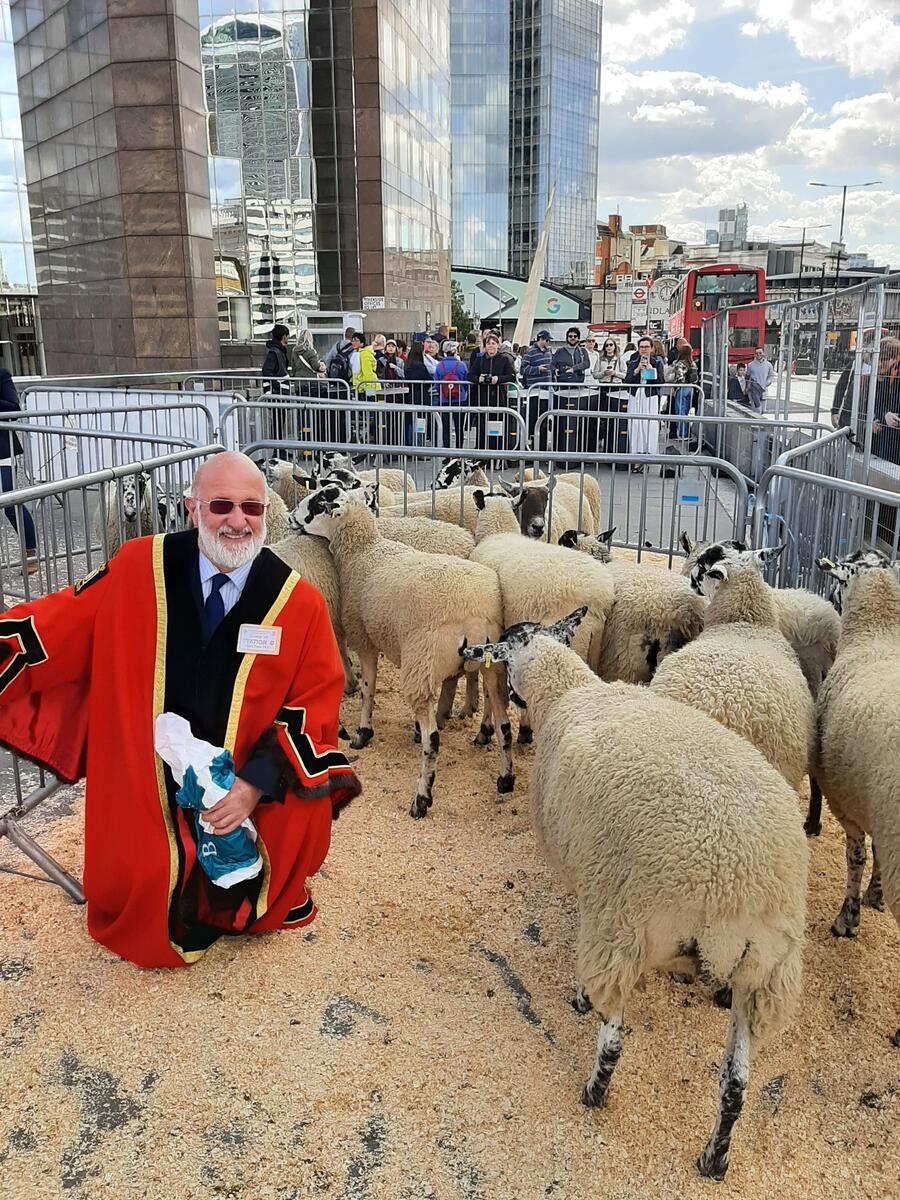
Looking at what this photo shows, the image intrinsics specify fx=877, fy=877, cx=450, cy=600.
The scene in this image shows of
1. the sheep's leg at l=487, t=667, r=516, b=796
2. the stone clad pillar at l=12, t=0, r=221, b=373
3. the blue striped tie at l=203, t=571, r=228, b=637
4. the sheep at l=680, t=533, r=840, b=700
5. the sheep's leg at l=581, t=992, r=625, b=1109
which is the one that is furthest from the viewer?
the stone clad pillar at l=12, t=0, r=221, b=373

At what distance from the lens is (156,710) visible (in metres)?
2.92

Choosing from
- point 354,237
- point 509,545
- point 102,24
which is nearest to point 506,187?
point 354,237

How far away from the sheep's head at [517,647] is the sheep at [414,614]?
577mm

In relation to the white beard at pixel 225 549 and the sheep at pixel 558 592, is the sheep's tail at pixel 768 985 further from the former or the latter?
the sheep at pixel 558 592

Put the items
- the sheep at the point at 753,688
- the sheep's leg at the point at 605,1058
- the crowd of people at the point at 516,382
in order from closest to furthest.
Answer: the sheep's leg at the point at 605,1058 → the sheep at the point at 753,688 → the crowd of people at the point at 516,382

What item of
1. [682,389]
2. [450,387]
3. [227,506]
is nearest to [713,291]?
[682,389]

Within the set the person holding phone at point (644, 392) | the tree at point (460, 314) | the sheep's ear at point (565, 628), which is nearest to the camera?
the sheep's ear at point (565, 628)

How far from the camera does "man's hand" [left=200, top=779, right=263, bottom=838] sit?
2.79m

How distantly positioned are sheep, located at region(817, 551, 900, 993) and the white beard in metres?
2.23

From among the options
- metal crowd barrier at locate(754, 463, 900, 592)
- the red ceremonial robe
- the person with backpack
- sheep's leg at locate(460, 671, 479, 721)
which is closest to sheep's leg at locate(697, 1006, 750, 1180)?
the red ceremonial robe

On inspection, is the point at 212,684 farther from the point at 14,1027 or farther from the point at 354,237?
the point at 354,237

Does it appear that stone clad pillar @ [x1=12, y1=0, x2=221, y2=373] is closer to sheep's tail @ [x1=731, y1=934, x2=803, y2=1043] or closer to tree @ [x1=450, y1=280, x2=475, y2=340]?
sheep's tail @ [x1=731, y1=934, x2=803, y2=1043]

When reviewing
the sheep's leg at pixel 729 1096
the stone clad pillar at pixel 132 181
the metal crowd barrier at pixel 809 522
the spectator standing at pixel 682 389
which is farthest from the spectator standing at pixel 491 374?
the sheep's leg at pixel 729 1096

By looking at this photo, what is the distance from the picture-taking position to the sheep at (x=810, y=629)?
13.7 feet
